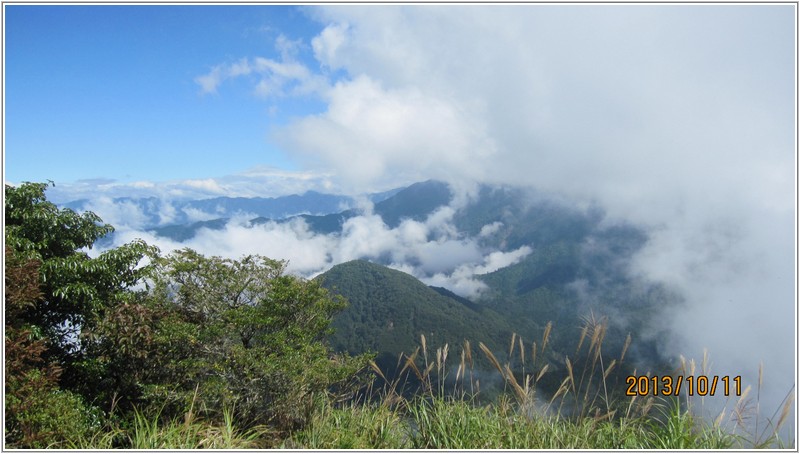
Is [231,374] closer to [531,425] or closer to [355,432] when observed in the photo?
[355,432]

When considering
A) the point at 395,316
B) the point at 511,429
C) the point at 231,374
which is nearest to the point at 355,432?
the point at 511,429

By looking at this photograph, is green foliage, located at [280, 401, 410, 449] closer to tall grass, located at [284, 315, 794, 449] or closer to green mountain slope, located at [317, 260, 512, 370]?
tall grass, located at [284, 315, 794, 449]

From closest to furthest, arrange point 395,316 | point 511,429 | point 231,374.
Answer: point 511,429
point 231,374
point 395,316

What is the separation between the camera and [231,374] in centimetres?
817

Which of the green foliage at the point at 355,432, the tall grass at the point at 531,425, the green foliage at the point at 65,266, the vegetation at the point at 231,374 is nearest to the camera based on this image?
the tall grass at the point at 531,425

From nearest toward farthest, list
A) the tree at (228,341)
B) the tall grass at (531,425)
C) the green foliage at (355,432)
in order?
Result: the tall grass at (531,425) < the green foliage at (355,432) < the tree at (228,341)

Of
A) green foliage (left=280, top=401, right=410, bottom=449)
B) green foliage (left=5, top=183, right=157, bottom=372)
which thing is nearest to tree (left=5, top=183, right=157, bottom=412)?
green foliage (left=5, top=183, right=157, bottom=372)

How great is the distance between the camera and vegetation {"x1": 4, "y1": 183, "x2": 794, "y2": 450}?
4.40 meters

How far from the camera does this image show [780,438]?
417 centimetres

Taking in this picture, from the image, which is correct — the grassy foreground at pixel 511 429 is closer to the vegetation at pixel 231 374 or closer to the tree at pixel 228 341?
the vegetation at pixel 231 374

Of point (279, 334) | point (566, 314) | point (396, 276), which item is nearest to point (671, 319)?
point (566, 314)

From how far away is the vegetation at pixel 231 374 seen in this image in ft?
14.4

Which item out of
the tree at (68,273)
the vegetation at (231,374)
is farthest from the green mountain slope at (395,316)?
the tree at (68,273)

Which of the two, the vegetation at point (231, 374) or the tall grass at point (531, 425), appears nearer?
the tall grass at point (531, 425)
